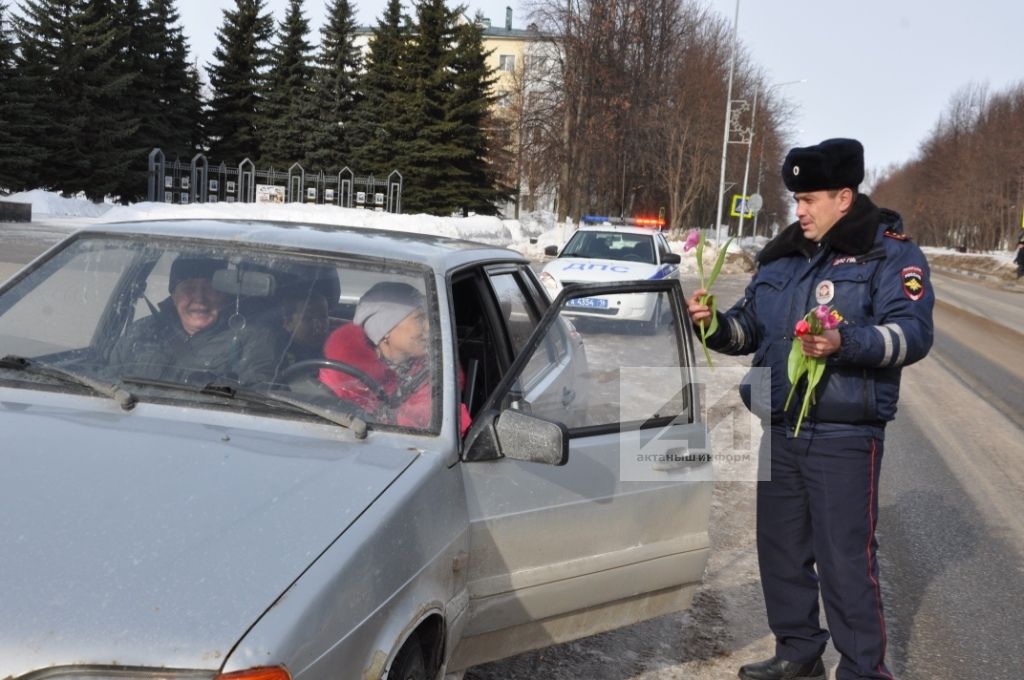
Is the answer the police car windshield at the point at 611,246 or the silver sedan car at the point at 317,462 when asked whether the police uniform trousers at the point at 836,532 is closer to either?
the silver sedan car at the point at 317,462

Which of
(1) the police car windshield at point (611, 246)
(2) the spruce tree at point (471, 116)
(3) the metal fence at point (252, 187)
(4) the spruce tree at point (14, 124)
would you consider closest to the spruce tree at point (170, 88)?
(3) the metal fence at point (252, 187)

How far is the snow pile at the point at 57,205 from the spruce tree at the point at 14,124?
909 millimetres

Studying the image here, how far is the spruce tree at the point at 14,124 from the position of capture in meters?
37.9

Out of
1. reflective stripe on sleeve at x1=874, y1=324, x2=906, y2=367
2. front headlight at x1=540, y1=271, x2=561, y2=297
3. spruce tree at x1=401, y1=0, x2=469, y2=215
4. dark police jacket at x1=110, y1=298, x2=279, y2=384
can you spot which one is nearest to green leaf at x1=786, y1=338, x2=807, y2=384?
reflective stripe on sleeve at x1=874, y1=324, x2=906, y2=367

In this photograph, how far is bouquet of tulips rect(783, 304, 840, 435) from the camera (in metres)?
3.20

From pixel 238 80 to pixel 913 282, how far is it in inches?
2221

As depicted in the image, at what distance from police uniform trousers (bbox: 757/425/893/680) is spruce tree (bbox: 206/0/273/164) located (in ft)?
179

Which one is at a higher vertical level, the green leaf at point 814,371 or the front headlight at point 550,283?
the green leaf at point 814,371

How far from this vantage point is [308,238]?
342cm

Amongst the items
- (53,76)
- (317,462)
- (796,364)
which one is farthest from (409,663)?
(53,76)

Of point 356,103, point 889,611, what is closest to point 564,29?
point 356,103

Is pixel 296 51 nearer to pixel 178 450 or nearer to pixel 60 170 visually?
pixel 60 170

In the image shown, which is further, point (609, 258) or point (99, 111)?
point (99, 111)

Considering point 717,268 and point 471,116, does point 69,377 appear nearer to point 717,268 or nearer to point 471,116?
point 717,268
